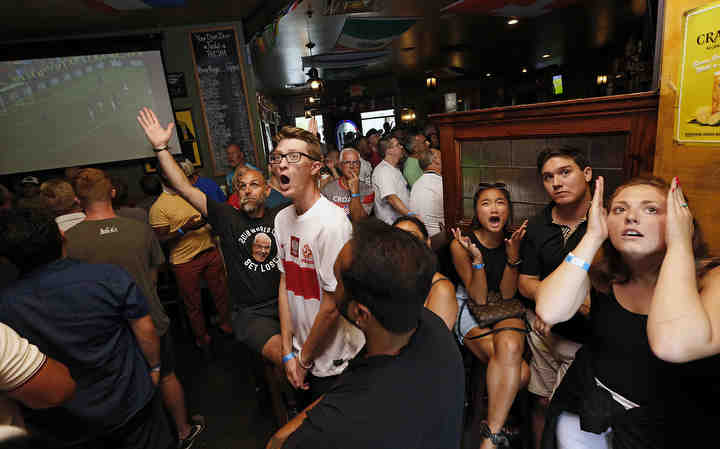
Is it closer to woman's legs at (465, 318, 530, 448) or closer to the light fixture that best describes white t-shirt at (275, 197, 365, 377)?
woman's legs at (465, 318, 530, 448)

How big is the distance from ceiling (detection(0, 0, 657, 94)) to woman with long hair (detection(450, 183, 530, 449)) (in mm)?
1665

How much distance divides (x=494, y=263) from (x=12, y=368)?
2.16m

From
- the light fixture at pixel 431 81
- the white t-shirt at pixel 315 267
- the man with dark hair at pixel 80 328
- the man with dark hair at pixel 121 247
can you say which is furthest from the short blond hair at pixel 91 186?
the light fixture at pixel 431 81

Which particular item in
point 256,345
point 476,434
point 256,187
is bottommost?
point 476,434

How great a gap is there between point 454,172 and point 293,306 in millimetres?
1691

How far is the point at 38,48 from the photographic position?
423cm

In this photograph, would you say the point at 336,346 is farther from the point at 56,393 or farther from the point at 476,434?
the point at 476,434

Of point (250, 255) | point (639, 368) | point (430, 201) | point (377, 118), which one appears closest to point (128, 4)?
point (250, 255)

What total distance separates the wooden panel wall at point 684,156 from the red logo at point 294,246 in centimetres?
170

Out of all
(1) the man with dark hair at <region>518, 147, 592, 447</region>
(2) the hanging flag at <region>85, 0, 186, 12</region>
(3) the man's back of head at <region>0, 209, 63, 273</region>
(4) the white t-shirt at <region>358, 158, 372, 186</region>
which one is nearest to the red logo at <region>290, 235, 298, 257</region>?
(3) the man's back of head at <region>0, 209, 63, 273</region>

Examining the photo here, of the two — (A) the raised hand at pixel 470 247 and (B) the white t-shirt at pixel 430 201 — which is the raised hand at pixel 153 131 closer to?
(A) the raised hand at pixel 470 247

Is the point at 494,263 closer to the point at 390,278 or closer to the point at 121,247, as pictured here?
the point at 390,278

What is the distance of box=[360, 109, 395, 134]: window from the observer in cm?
1352

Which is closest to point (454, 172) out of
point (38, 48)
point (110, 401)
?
point (110, 401)
